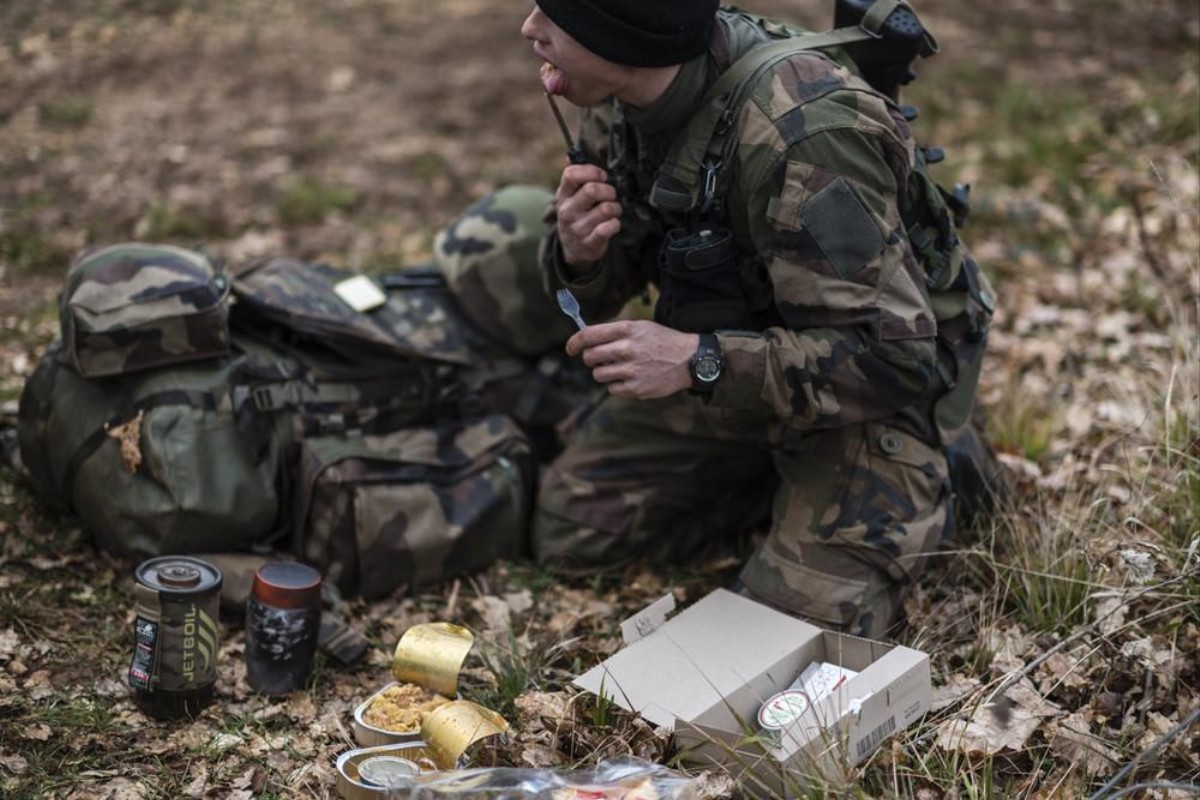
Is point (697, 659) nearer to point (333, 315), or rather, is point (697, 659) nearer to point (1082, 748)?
point (1082, 748)

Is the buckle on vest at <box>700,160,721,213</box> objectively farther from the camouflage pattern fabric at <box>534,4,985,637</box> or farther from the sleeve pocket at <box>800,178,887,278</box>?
the sleeve pocket at <box>800,178,887,278</box>

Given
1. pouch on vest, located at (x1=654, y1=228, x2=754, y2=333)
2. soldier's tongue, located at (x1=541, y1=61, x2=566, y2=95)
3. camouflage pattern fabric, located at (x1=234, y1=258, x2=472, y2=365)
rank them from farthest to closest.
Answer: camouflage pattern fabric, located at (x1=234, y1=258, x2=472, y2=365), pouch on vest, located at (x1=654, y1=228, x2=754, y2=333), soldier's tongue, located at (x1=541, y1=61, x2=566, y2=95)

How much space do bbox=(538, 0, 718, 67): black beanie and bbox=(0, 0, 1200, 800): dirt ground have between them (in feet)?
5.84

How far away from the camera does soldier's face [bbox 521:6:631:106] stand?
347cm

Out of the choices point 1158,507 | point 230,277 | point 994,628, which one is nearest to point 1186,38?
point 1158,507

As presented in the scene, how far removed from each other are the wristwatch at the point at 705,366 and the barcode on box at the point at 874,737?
1.03 m

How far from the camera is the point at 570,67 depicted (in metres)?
3.51

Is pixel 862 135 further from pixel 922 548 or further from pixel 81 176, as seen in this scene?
pixel 81 176

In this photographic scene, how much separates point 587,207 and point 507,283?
0.96m

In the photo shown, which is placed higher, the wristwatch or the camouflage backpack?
the wristwatch

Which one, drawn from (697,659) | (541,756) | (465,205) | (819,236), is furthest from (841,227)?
(465,205)

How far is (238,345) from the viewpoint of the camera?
4.32m

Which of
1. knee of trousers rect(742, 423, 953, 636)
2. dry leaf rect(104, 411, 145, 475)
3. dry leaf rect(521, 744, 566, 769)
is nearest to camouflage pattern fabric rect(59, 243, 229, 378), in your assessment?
dry leaf rect(104, 411, 145, 475)

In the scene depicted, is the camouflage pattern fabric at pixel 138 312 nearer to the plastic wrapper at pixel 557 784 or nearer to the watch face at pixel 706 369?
the watch face at pixel 706 369
